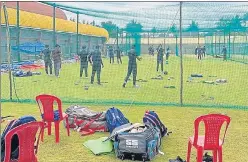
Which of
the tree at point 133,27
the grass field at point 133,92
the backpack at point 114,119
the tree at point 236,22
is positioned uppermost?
the tree at point 236,22

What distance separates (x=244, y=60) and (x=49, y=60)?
56.3 feet

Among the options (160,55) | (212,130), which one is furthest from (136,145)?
(160,55)

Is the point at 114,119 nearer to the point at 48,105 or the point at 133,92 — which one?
the point at 48,105

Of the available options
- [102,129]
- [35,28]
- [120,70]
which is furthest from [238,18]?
[35,28]

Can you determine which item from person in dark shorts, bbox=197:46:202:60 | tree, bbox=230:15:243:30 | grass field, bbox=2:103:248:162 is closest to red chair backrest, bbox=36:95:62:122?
grass field, bbox=2:103:248:162

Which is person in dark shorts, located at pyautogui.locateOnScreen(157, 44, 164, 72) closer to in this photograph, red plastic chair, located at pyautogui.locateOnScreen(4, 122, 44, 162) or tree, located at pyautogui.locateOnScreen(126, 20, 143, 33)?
tree, located at pyautogui.locateOnScreen(126, 20, 143, 33)

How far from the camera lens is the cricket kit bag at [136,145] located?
230 inches

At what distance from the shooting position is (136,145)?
586 centimetres

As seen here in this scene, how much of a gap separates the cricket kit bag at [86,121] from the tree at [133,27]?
498cm

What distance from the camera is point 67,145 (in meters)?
6.82

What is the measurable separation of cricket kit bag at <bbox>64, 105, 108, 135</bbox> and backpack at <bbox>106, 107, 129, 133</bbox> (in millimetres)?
259

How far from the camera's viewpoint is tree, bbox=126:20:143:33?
12281mm

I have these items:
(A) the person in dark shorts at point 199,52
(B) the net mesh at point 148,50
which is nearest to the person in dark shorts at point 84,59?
(B) the net mesh at point 148,50

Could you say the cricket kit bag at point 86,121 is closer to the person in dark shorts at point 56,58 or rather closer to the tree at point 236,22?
the tree at point 236,22
